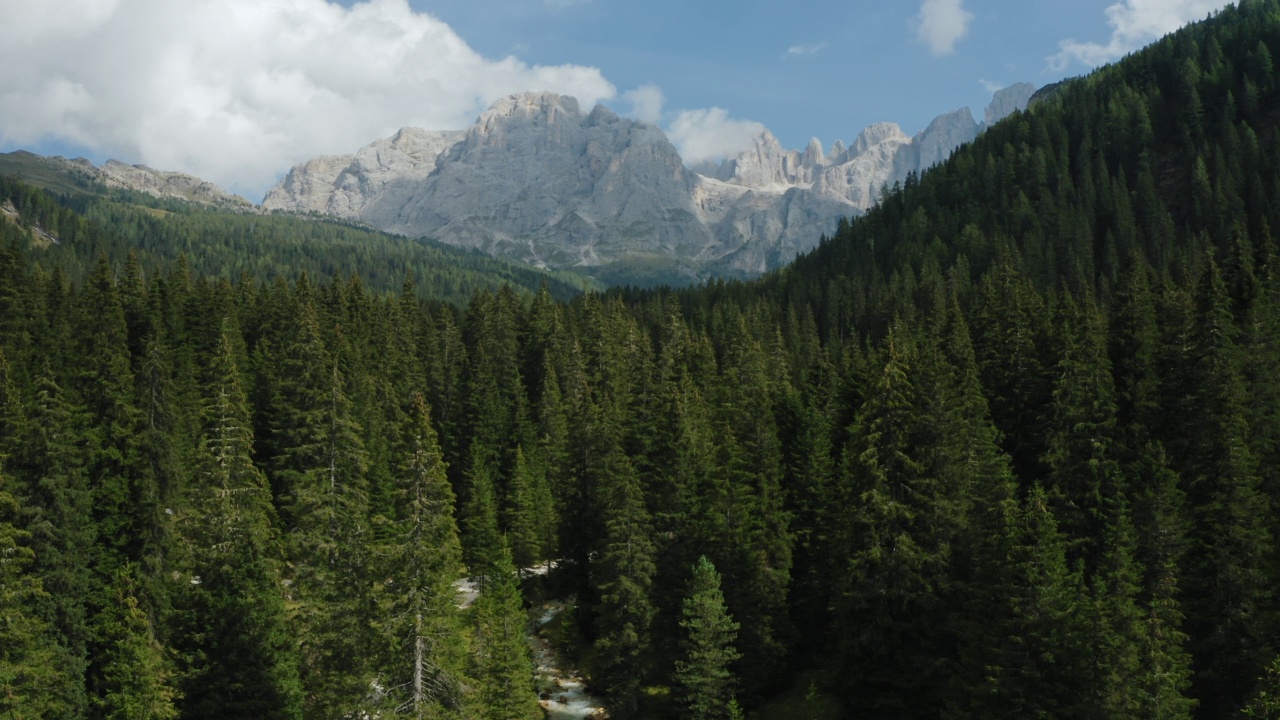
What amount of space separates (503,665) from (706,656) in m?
9.35

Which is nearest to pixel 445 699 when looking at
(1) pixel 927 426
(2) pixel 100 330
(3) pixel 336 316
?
(1) pixel 927 426

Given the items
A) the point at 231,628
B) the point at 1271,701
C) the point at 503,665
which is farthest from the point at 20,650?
the point at 1271,701

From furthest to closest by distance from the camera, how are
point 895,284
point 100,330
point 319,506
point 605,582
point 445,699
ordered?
point 895,284, point 100,330, point 605,582, point 319,506, point 445,699

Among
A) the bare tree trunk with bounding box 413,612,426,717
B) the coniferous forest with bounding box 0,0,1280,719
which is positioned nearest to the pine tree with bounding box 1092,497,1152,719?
the coniferous forest with bounding box 0,0,1280,719

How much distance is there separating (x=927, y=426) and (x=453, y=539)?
20955 mm

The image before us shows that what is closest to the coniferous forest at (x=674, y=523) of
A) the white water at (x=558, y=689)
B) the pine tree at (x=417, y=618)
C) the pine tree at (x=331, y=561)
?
the pine tree at (x=417, y=618)

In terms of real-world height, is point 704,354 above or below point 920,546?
above

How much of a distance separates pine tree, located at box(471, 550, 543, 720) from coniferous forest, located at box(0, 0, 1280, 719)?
0.18 metres

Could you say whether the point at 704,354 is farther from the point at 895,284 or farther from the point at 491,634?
the point at 895,284

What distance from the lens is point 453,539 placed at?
116ft

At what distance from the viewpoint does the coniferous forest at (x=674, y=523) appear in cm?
2914

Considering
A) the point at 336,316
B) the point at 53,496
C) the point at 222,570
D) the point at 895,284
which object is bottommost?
the point at 222,570

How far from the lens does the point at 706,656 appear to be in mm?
38750

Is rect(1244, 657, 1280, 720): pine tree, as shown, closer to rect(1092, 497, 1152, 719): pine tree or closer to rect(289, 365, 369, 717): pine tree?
rect(1092, 497, 1152, 719): pine tree
